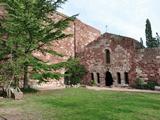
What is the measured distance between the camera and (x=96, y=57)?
28.3 meters

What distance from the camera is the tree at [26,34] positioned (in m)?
16.2

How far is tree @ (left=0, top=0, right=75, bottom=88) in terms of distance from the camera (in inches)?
639

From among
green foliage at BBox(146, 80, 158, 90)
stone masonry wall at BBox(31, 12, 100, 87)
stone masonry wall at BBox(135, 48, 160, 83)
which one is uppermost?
stone masonry wall at BBox(31, 12, 100, 87)

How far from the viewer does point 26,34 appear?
1669cm

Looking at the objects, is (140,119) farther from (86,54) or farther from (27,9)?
(86,54)

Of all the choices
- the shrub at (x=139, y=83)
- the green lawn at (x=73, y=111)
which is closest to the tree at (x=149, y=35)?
the shrub at (x=139, y=83)

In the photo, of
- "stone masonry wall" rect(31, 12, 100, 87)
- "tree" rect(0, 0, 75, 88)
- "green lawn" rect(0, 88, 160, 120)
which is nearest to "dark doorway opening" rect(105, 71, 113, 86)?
"stone masonry wall" rect(31, 12, 100, 87)

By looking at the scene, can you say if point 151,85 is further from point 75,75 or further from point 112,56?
point 75,75

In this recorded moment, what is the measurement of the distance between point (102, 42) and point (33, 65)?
11993 millimetres

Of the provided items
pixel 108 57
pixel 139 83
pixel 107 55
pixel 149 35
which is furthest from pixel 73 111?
pixel 149 35

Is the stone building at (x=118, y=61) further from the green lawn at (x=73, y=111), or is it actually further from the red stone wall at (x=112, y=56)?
the green lawn at (x=73, y=111)

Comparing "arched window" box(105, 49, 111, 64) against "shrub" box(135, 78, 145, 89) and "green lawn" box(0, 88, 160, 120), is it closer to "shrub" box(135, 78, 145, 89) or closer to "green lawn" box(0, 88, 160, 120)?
"shrub" box(135, 78, 145, 89)

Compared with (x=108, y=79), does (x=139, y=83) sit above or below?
below

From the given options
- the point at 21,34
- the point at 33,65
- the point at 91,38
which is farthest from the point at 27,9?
the point at 91,38
